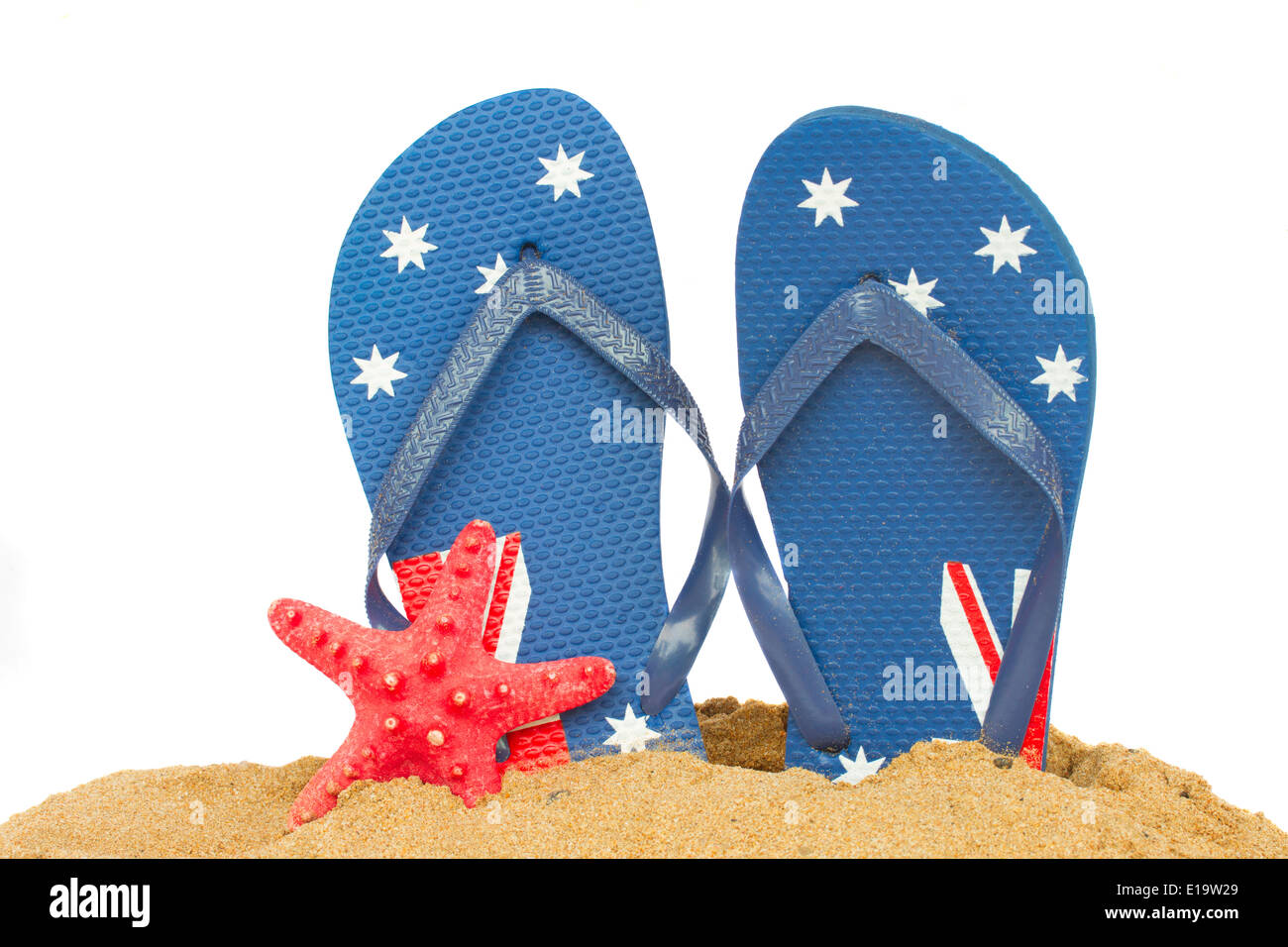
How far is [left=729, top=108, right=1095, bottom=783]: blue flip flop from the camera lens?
1781mm

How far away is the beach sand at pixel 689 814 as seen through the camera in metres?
1.51

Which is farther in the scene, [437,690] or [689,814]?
[437,690]

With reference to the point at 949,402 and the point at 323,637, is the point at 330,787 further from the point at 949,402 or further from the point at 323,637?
the point at 949,402

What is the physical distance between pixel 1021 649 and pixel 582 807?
0.63 meters

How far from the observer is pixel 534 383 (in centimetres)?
191

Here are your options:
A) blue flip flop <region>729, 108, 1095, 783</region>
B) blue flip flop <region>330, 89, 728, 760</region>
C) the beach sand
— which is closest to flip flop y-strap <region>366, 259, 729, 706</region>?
Result: blue flip flop <region>330, 89, 728, 760</region>

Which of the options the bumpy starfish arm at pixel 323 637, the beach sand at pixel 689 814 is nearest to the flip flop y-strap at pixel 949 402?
the beach sand at pixel 689 814

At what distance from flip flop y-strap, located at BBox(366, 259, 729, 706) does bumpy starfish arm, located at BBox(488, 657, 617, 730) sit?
96 millimetres

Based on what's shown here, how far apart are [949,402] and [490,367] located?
62cm

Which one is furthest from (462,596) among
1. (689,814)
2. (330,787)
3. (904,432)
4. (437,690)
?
(904,432)

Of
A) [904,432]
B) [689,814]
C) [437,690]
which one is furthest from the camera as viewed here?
[904,432]

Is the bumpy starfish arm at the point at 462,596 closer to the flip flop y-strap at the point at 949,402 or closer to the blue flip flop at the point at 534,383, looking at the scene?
the blue flip flop at the point at 534,383
